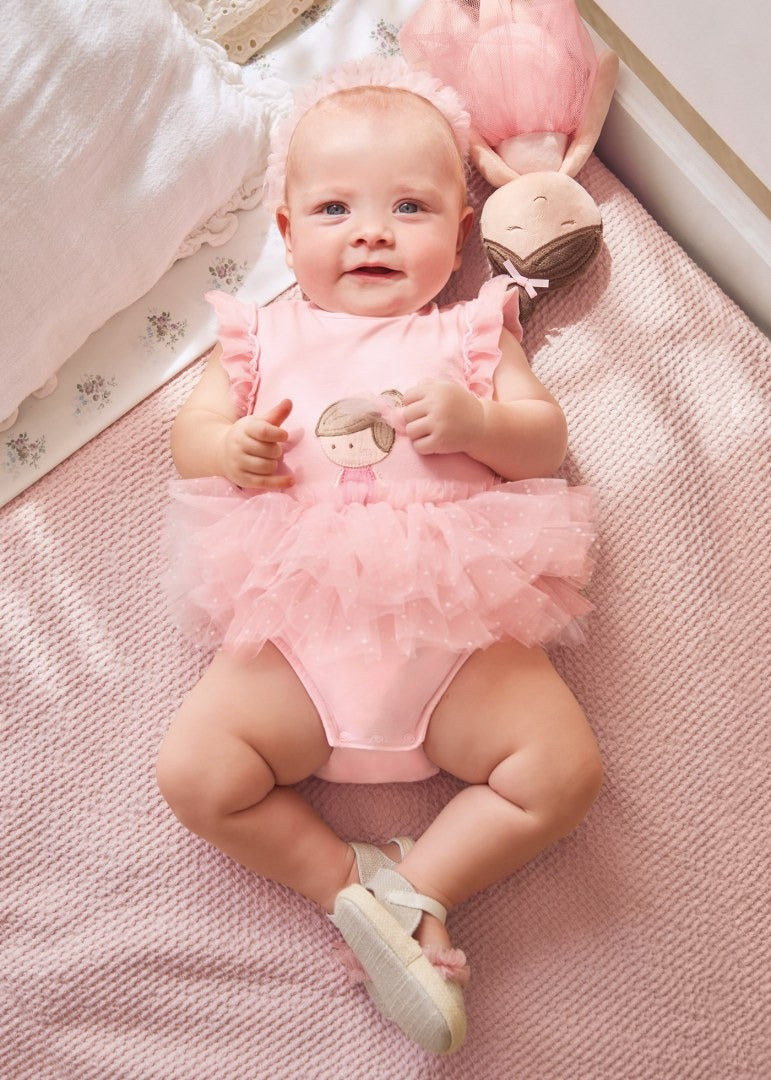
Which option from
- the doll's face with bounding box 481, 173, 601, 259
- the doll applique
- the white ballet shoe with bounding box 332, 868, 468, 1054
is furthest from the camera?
the doll's face with bounding box 481, 173, 601, 259

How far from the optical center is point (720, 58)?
101 centimetres

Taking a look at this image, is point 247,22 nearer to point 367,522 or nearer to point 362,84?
point 362,84

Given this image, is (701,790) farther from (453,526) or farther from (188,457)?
(188,457)

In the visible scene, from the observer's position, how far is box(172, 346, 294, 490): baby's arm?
3.37 ft

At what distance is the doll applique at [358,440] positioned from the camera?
1060 millimetres

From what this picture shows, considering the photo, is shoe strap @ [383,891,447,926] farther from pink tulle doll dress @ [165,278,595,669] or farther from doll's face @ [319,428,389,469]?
doll's face @ [319,428,389,469]

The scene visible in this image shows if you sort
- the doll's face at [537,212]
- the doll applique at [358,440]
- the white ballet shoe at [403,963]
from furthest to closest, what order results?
the doll's face at [537,212], the doll applique at [358,440], the white ballet shoe at [403,963]

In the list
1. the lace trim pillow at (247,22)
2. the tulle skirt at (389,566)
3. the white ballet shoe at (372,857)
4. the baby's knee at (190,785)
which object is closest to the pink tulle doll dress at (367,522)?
the tulle skirt at (389,566)

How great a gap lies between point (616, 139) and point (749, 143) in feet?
0.94

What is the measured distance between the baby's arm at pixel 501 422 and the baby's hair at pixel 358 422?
3 cm

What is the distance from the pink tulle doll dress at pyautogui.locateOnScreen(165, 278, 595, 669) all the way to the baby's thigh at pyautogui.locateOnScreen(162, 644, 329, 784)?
0.04m

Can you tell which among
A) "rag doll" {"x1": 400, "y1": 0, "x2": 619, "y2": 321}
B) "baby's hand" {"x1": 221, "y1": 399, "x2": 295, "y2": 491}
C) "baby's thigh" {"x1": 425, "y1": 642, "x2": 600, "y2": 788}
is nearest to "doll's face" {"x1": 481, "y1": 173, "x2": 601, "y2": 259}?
"rag doll" {"x1": 400, "y1": 0, "x2": 619, "y2": 321}

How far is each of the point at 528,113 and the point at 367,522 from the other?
1.87 ft

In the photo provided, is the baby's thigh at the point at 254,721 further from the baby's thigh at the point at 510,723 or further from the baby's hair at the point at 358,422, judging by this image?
the baby's hair at the point at 358,422
